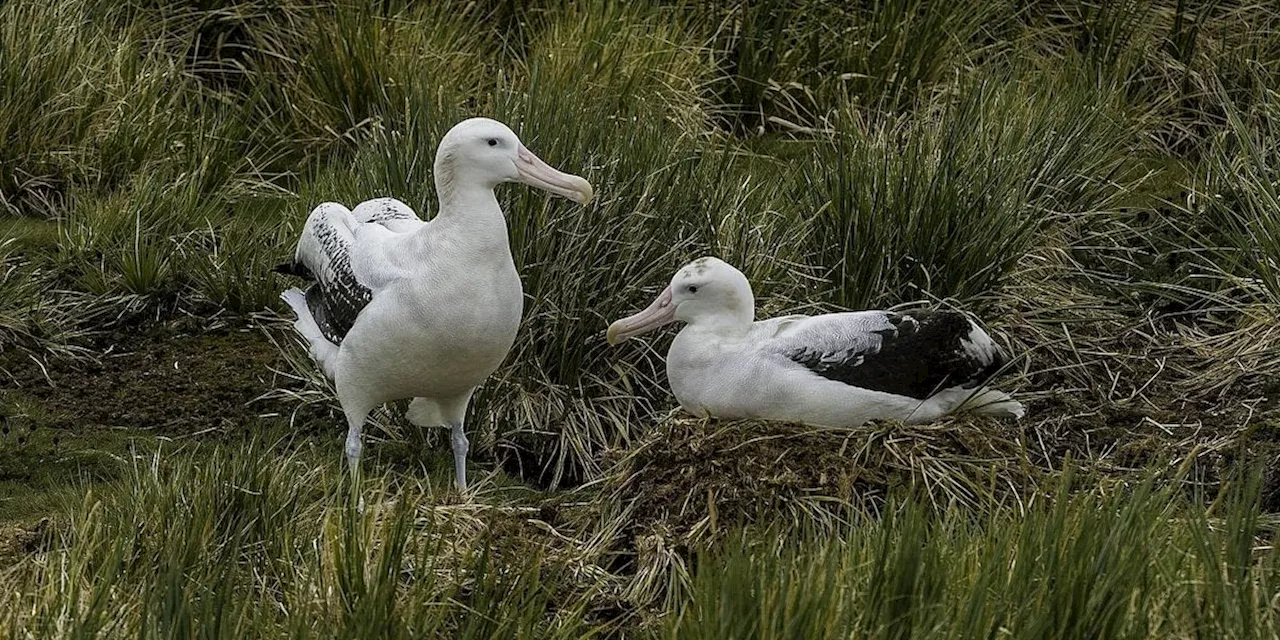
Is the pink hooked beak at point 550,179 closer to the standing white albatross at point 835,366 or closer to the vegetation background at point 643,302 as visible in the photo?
the standing white albatross at point 835,366

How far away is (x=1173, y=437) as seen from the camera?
603 centimetres

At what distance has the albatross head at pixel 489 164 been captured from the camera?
560cm

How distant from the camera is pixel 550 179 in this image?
223 inches

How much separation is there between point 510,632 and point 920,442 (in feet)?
5.20

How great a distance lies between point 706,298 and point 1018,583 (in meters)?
2.04

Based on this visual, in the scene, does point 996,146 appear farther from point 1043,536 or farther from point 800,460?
point 1043,536

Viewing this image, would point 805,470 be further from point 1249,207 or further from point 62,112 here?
point 62,112

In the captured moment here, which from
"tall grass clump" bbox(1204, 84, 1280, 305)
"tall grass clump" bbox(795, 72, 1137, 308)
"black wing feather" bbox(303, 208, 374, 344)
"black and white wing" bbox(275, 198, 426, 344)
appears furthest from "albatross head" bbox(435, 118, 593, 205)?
"tall grass clump" bbox(1204, 84, 1280, 305)

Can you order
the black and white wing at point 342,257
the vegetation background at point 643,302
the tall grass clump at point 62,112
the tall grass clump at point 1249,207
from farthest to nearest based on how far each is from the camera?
the tall grass clump at point 62,112 → the tall grass clump at point 1249,207 → the black and white wing at point 342,257 → the vegetation background at point 643,302

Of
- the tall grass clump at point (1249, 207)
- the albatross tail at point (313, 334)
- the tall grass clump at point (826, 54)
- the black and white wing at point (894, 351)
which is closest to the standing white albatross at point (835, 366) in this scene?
the black and white wing at point (894, 351)

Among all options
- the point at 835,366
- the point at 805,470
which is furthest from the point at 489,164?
the point at 805,470

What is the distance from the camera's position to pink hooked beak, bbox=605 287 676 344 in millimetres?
5973

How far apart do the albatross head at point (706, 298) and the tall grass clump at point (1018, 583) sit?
1615 mm

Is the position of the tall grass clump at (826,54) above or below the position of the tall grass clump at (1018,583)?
below
